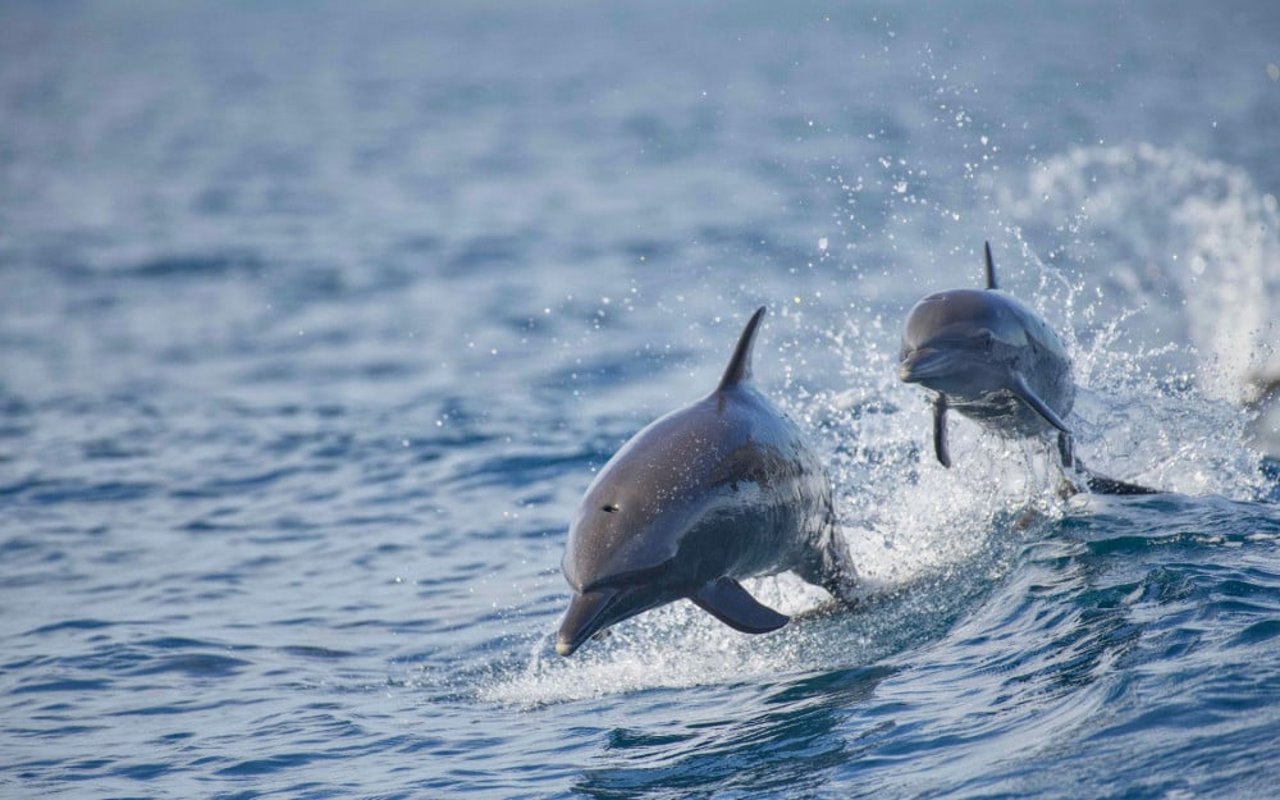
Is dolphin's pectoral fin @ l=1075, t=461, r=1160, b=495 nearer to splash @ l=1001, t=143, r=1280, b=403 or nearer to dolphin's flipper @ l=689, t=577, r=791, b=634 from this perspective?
splash @ l=1001, t=143, r=1280, b=403

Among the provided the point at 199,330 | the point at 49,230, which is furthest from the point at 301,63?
the point at 199,330

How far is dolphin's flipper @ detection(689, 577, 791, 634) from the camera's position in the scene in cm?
828

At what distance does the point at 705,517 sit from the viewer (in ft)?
28.0

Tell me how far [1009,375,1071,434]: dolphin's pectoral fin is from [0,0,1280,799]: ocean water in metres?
0.90

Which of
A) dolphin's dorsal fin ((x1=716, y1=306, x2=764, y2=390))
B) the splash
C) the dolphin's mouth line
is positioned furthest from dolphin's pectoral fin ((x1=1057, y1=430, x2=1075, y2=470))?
the splash

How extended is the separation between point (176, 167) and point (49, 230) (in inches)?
588

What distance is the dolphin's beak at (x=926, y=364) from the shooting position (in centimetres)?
926

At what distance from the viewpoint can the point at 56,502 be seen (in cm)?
1603

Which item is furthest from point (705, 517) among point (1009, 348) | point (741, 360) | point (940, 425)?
point (1009, 348)

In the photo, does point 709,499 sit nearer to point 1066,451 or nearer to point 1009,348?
point 1009,348

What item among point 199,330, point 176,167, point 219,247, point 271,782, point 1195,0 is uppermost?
point 1195,0

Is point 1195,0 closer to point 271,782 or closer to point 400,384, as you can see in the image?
point 400,384

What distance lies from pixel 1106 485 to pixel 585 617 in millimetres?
4635

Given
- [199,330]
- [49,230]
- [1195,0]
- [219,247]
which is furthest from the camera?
[1195,0]
